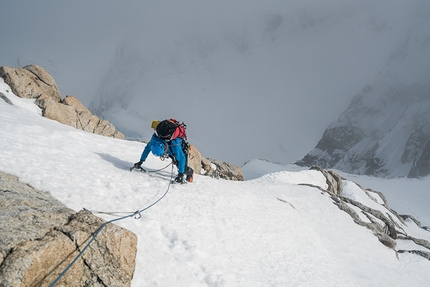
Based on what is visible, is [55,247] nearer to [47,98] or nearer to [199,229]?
[199,229]

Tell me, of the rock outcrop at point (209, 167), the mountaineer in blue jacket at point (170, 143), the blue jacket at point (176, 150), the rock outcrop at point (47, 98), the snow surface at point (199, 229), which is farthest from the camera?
the rock outcrop at point (209, 167)

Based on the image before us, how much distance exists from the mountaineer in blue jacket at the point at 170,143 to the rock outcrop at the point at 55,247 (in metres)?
5.71

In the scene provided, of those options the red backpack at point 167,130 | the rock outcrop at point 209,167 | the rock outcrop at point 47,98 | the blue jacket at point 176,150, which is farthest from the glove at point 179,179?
the rock outcrop at point 47,98

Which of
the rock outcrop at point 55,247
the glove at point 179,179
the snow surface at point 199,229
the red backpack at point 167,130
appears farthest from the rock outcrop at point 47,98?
Answer: the rock outcrop at point 55,247

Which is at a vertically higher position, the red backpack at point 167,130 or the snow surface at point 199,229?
the red backpack at point 167,130

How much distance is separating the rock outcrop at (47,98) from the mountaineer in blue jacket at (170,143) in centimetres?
1192

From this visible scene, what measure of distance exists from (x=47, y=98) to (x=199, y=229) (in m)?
18.1

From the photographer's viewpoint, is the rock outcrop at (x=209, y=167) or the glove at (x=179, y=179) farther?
the rock outcrop at (x=209, y=167)

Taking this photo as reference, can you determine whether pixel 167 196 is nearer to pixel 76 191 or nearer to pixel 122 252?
pixel 76 191

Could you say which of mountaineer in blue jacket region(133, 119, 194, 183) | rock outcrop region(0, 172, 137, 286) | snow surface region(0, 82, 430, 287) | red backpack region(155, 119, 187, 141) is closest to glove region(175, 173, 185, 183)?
mountaineer in blue jacket region(133, 119, 194, 183)

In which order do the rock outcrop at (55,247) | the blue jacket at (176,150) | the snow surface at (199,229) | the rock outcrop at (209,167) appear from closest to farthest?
1. the rock outcrop at (55,247)
2. the snow surface at (199,229)
3. the blue jacket at (176,150)
4. the rock outcrop at (209,167)

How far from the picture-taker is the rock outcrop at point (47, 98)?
18.7 m

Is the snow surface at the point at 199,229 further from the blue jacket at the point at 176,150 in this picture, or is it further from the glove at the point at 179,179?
the blue jacket at the point at 176,150

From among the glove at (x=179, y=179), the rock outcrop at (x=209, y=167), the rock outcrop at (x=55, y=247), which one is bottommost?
the rock outcrop at (x=209, y=167)
